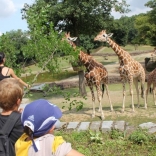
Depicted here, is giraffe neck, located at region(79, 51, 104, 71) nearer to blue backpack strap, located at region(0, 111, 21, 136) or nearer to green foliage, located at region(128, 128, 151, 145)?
green foliage, located at region(128, 128, 151, 145)

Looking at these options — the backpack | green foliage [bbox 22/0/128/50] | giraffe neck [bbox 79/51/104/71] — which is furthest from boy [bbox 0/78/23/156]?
green foliage [bbox 22/0/128/50]

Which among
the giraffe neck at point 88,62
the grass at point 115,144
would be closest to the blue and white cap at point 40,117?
the grass at point 115,144

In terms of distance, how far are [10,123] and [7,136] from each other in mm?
120

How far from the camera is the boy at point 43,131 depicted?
199 cm

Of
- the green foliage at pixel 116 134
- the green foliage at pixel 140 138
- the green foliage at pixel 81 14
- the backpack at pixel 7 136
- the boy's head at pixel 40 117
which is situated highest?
the green foliage at pixel 81 14

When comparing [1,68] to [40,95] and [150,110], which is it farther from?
[40,95]

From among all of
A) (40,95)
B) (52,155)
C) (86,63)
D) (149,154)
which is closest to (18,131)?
(52,155)

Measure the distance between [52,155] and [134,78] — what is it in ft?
25.9

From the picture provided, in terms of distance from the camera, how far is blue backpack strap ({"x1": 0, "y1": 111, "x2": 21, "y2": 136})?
255 cm

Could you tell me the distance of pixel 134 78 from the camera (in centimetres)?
959

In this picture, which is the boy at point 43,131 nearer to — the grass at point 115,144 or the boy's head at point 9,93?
the boy's head at point 9,93

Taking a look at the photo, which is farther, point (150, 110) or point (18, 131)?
point (150, 110)

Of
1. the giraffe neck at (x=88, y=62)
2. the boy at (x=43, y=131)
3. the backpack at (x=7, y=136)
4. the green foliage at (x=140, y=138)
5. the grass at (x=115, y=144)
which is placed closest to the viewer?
the boy at (x=43, y=131)

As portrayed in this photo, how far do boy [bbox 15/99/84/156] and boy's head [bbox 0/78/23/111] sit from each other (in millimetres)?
580
